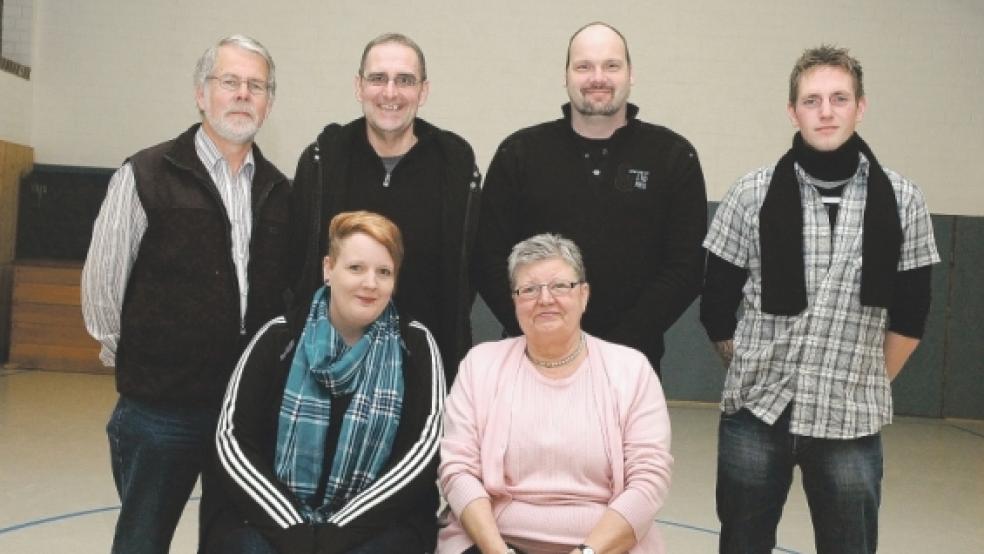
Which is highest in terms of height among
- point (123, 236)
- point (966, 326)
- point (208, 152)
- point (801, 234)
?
point (208, 152)

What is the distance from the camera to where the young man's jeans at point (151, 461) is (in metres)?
2.76

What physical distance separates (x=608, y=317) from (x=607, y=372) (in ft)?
1.31

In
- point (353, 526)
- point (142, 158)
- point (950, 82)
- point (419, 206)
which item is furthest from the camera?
point (950, 82)

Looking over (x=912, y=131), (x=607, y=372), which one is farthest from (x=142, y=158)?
(x=912, y=131)

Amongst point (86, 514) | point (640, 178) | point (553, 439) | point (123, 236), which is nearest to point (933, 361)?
point (640, 178)

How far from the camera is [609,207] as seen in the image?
3152 mm

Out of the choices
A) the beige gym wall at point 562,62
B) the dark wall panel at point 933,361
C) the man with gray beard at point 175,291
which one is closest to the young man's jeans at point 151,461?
the man with gray beard at point 175,291

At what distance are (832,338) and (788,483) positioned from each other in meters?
0.42

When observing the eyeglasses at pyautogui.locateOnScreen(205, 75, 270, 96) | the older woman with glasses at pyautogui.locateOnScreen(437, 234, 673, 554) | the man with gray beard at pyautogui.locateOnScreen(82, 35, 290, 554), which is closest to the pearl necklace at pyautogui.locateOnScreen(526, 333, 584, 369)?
the older woman with glasses at pyautogui.locateOnScreen(437, 234, 673, 554)

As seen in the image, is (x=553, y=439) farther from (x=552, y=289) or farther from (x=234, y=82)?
(x=234, y=82)

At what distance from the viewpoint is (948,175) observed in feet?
28.7

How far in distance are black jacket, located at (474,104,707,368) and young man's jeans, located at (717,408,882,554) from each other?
0.43 metres

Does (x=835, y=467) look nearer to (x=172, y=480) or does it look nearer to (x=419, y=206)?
(x=419, y=206)

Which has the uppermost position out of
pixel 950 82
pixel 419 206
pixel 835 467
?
pixel 950 82
